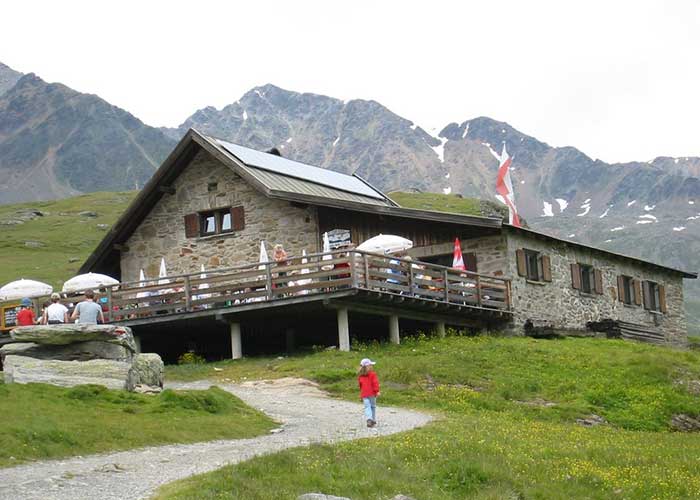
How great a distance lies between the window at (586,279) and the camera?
41281 millimetres

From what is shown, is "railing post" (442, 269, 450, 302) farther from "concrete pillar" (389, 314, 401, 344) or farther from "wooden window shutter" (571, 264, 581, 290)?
"wooden window shutter" (571, 264, 581, 290)

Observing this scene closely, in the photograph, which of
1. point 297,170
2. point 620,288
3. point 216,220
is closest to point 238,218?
point 216,220

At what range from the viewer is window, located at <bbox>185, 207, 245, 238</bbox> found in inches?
1549

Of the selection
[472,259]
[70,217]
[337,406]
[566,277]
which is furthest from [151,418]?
[70,217]

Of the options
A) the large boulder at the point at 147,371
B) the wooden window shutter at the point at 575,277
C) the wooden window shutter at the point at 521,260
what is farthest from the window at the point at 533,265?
the large boulder at the point at 147,371

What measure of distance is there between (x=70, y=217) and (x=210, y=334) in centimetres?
8353

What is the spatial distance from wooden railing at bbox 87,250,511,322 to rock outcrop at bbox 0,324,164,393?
7867 mm

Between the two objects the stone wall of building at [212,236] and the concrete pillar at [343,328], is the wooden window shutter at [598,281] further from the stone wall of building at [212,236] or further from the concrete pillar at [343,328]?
the concrete pillar at [343,328]

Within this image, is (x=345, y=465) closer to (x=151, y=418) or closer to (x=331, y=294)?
(x=151, y=418)

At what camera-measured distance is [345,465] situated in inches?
614

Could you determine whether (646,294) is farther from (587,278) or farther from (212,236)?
(212,236)

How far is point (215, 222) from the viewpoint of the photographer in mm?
40125

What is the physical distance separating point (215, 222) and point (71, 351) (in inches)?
650

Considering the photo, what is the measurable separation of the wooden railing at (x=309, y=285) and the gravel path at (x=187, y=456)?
669 centimetres
